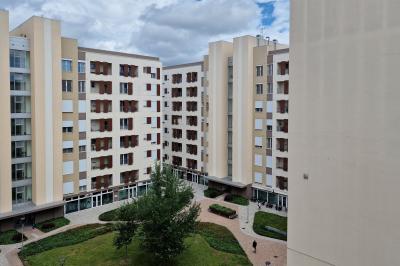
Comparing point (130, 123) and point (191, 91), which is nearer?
point (130, 123)

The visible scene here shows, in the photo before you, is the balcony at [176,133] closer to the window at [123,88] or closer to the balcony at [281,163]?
the window at [123,88]

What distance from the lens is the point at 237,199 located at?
43.1 meters

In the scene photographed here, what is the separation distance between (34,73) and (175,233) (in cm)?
2233

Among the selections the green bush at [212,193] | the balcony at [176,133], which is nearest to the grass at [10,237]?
the green bush at [212,193]

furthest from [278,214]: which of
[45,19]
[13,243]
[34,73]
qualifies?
[45,19]

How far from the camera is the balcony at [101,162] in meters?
40.2

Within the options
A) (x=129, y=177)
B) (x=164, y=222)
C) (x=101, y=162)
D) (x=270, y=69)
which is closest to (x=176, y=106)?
(x=129, y=177)

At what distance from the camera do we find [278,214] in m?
38.2

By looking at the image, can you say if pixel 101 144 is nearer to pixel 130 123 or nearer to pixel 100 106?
pixel 100 106

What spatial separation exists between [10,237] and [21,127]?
10700mm

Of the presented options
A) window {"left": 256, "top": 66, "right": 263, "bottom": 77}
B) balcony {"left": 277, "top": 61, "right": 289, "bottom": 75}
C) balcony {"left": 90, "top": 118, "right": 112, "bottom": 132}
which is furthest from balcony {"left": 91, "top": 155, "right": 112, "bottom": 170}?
balcony {"left": 277, "top": 61, "right": 289, "bottom": 75}

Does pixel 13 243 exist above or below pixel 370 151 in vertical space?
below

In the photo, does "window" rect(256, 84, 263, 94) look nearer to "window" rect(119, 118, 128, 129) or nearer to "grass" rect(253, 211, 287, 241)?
"grass" rect(253, 211, 287, 241)

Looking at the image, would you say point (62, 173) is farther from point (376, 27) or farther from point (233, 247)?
point (376, 27)
